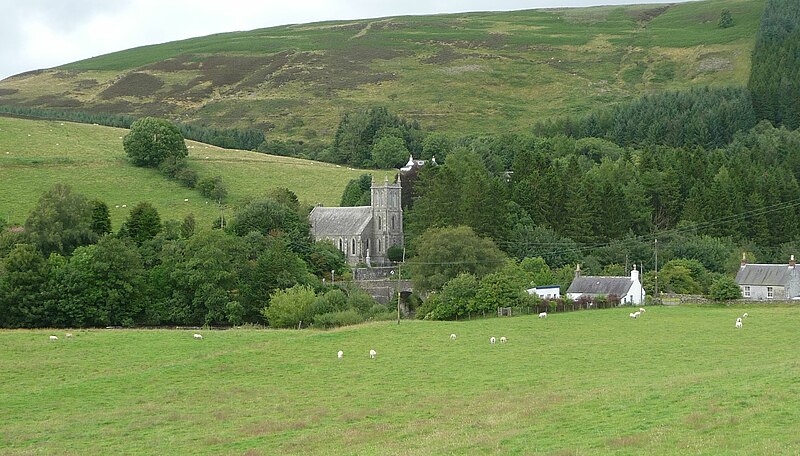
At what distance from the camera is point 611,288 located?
247ft

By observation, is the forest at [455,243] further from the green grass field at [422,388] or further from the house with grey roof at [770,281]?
the green grass field at [422,388]

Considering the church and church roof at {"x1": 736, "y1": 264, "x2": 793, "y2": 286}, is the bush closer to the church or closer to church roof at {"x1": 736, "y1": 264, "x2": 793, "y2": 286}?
church roof at {"x1": 736, "y1": 264, "x2": 793, "y2": 286}

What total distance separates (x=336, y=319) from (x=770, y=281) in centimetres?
3410

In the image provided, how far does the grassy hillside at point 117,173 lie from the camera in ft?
371

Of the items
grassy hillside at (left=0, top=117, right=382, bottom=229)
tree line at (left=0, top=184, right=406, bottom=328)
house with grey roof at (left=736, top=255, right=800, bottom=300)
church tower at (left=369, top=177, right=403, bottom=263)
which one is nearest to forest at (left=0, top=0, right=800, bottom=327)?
tree line at (left=0, top=184, right=406, bottom=328)

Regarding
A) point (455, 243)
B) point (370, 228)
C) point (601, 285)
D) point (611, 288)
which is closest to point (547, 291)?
point (601, 285)

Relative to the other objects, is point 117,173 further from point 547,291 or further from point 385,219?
point 547,291

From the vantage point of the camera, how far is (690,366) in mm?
43312

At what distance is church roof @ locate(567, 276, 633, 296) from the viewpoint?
74.7 m

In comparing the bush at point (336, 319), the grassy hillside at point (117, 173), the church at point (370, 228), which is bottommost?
the church at point (370, 228)

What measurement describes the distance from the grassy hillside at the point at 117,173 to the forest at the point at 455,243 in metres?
10.9

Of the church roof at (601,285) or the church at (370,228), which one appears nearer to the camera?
the church roof at (601,285)

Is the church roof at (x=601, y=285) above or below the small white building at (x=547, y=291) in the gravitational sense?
above

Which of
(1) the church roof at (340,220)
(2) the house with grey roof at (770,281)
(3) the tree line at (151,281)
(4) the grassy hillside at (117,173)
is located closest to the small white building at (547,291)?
(3) the tree line at (151,281)
